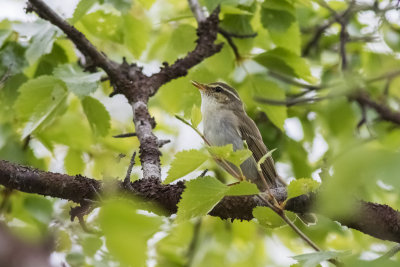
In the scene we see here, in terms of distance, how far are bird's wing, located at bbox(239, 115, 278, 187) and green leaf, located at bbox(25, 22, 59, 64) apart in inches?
75.7

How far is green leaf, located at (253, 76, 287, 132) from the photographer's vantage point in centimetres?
376

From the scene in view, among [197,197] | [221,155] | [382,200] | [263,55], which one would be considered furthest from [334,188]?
[382,200]

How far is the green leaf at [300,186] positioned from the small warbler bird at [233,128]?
2425 millimetres

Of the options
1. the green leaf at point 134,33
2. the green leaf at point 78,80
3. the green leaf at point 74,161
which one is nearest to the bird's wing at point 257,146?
the green leaf at point 134,33

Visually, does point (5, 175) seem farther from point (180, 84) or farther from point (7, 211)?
point (180, 84)

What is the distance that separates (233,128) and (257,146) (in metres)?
0.27

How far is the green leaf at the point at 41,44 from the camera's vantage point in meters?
3.28

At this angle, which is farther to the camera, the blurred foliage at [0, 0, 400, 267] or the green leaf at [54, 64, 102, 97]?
the green leaf at [54, 64, 102, 97]

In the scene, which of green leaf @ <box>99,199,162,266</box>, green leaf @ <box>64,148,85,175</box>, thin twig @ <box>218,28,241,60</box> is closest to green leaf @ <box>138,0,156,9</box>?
thin twig @ <box>218,28,241,60</box>

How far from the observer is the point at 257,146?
184 inches

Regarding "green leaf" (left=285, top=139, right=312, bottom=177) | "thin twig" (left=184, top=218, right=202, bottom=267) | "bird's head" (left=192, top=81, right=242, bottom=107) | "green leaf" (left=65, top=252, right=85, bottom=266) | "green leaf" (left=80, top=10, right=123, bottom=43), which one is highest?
"green leaf" (left=80, top=10, right=123, bottom=43)

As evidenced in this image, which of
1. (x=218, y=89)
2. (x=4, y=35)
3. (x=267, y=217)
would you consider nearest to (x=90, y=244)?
(x=267, y=217)

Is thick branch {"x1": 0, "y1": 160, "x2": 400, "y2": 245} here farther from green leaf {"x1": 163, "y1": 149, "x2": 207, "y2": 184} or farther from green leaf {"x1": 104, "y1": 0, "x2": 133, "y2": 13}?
green leaf {"x1": 104, "y1": 0, "x2": 133, "y2": 13}

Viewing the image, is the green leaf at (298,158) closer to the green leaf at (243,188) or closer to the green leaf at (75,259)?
the green leaf at (243,188)
